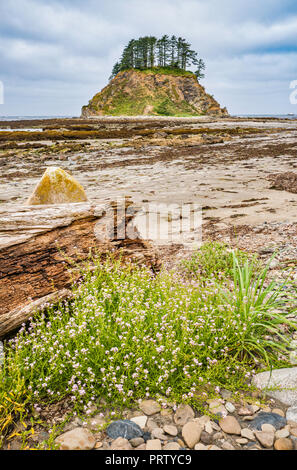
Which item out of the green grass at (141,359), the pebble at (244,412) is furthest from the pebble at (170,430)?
the pebble at (244,412)

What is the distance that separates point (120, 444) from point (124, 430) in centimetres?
13

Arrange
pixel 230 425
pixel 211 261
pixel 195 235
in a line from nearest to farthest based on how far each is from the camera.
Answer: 1. pixel 230 425
2. pixel 211 261
3. pixel 195 235

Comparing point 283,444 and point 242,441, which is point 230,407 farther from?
point 283,444

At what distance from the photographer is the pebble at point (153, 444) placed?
2233 mm

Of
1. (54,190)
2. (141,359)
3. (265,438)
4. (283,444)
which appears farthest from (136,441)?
(54,190)

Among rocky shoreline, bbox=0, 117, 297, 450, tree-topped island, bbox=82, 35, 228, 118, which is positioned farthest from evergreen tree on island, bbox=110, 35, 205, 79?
rocky shoreline, bbox=0, 117, 297, 450

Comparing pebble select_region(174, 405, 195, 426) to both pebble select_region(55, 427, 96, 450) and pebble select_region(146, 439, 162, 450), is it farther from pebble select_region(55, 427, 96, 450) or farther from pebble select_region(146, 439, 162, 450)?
pebble select_region(55, 427, 96, 450)

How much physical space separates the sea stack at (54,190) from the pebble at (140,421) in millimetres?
5266

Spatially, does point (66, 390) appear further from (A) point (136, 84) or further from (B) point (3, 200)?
(A) point (136, 84)

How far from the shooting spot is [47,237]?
447 centimetres

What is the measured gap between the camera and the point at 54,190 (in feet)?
23.0

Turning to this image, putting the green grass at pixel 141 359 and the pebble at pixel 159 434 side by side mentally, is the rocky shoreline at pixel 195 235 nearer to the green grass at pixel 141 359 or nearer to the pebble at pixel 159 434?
the pebble at pixel 159 434

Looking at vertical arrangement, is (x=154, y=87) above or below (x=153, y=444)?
above

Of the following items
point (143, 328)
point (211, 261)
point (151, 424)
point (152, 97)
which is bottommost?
point (151, 424)
